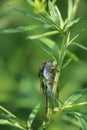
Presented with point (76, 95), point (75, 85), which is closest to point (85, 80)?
point (75, 85)

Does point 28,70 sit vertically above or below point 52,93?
below

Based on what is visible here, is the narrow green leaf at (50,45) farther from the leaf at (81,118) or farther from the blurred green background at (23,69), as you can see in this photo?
the blurred green background at (23,69)

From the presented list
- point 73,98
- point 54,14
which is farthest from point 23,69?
point 54,14

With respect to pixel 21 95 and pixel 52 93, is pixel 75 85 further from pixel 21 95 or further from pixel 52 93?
pixel 52 93

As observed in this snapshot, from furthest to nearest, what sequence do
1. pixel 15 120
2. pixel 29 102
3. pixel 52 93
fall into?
pixel 29 102 → pixel 15 120 → pixel 52 93

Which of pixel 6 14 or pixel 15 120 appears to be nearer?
pixel 15 120

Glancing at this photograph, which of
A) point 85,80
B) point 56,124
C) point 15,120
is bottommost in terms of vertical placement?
point 85,80

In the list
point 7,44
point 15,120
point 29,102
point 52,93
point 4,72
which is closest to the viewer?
point 52,93

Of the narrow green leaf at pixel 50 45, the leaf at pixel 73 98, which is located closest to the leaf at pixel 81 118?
the leaf at pixel 73 98

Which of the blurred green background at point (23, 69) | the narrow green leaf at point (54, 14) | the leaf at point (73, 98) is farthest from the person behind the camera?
the blurred green background at point (23, 69)
